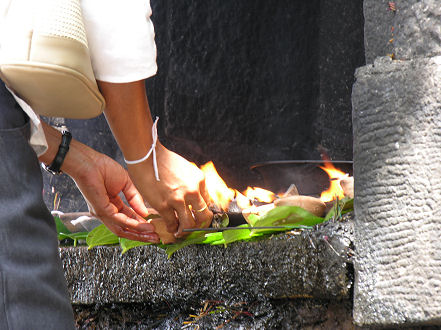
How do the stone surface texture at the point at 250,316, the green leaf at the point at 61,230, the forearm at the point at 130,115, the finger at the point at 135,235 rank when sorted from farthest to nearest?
1. the green leaf at the point at 61,230
2. the finger at the point at 135,235
3. the stone surface texture at the point at 250,316
4. the forearm at the point at 130,115

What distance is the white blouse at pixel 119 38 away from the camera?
103 cm

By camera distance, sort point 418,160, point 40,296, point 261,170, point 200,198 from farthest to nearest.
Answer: point 261,170 → point 200,198 → point 418,160 → point 40,296

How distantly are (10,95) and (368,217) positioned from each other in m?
0.81

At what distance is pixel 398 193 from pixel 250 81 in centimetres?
142

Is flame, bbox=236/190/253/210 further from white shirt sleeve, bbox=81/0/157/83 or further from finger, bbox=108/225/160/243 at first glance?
white shirt sleeve, bbox=81/0/157/83

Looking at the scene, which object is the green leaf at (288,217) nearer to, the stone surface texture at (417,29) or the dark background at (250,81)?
the stone surface texture at (417,29)

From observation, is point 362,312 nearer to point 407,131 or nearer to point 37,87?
point 407,131

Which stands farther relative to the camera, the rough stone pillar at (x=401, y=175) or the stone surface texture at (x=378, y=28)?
the stone surface texture at (x=378, y=28)

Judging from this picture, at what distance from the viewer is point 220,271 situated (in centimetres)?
161

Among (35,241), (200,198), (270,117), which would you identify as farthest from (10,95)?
(270,117)

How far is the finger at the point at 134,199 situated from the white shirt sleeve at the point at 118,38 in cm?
57

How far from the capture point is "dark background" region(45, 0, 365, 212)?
251 centimetres

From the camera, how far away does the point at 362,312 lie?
1.33 m

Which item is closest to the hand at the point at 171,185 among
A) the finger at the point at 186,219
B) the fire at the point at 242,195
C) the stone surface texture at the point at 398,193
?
the finger at the point at 186,219
